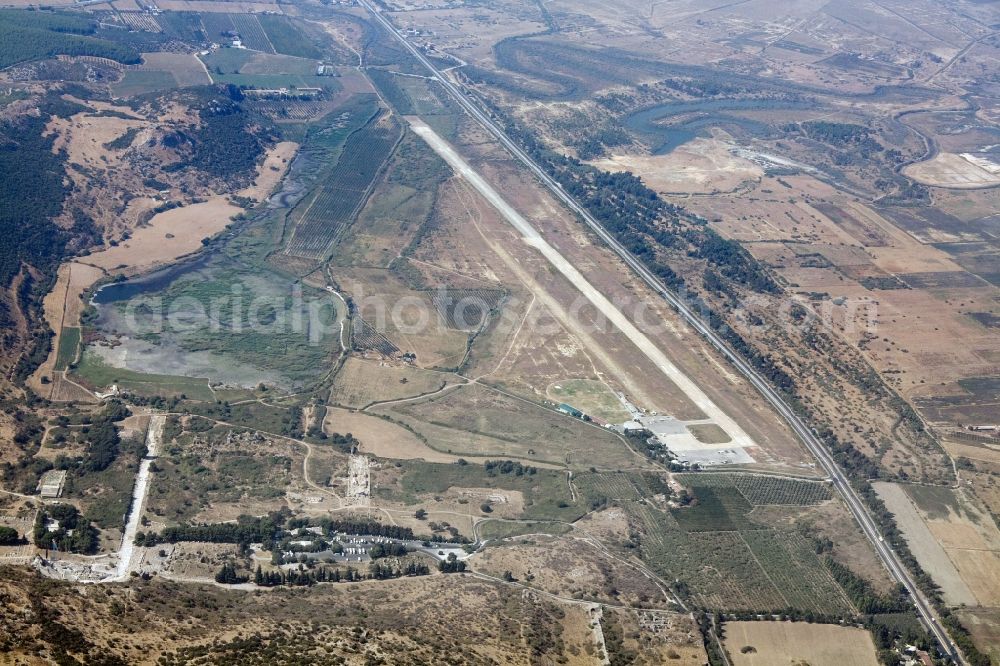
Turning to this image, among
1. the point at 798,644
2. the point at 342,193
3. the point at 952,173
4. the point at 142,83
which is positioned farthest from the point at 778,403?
the point at 142,83

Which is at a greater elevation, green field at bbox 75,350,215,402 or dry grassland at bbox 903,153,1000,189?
green field at bbox 75,350,215,402

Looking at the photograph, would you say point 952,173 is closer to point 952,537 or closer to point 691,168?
point 691,168

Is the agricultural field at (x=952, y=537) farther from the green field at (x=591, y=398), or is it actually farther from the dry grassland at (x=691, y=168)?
the dry grassland at (x=691, y=168)

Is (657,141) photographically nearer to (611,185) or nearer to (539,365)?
(611,185)

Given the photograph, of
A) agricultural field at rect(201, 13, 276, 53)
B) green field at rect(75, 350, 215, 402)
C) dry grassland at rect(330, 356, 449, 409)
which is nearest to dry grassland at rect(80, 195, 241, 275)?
green field at rect(75, 350, 215, 402)

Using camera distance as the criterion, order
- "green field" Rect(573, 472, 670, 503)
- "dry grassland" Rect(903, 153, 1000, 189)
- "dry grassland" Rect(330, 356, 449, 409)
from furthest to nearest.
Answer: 1. "dry grassland" Rect(903, 153, 1000, 189)
2. "dry grassland" Rect(330, 356, 449, 409)
3. "green field" Rect(573, 472, 670, 503)

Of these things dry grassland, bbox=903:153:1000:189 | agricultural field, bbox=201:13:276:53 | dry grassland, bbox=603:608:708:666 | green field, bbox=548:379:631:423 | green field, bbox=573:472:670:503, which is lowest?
agricultural field, bbox=201:13:276:53

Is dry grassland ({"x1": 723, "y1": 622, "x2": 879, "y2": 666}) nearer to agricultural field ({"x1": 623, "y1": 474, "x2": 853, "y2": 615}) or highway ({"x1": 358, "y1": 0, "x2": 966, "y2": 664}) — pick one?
agricultural field ({"x1": 623, "y1": 474, "x2": 853, "y2": 615})

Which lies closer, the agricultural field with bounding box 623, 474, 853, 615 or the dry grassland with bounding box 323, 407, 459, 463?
the agricultural field with bounding box 623, 474, 853, 615

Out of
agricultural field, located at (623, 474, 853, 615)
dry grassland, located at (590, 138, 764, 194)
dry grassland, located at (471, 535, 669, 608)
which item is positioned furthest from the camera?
dry grassland, located at (590, 138, 764, 194)
